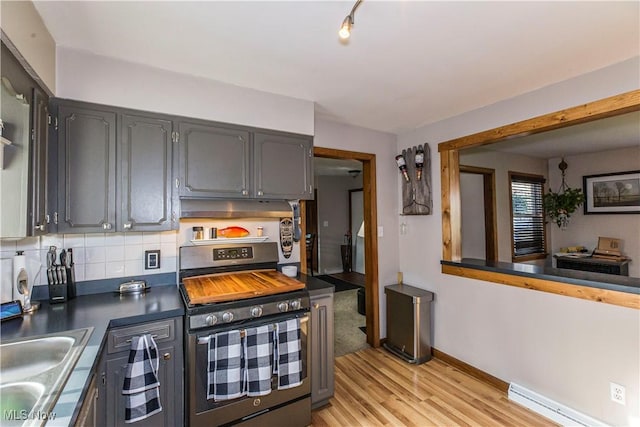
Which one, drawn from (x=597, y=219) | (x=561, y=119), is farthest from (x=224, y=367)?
(x=597, y=219)

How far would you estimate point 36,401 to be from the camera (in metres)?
0.98

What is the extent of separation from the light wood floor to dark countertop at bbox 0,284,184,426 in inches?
54.6

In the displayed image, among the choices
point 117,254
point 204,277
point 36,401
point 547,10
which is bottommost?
point 36,401

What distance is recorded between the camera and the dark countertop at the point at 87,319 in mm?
984

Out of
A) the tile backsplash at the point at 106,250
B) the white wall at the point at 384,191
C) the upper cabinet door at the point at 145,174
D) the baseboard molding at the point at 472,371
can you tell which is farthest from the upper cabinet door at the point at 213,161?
the baseboard molding at the point at 472,371

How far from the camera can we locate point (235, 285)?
6.71 feet

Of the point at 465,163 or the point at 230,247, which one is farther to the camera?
the point at 465,163

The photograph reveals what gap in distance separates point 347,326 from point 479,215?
2395 mm

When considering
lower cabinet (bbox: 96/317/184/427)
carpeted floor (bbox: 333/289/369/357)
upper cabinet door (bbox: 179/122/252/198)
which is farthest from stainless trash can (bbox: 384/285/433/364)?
lower cabinet (bbox: 96/317/184/427)

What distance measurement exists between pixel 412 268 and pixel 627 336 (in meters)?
1.77

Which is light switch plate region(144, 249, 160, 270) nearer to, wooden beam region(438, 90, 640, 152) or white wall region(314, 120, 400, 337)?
white wall region(314, 120, 400, 337)

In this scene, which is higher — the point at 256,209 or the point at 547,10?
the point at 547,10

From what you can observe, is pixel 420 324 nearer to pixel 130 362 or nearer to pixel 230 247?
pixel 230 247

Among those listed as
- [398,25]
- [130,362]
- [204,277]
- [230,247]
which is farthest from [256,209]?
[398,25]
